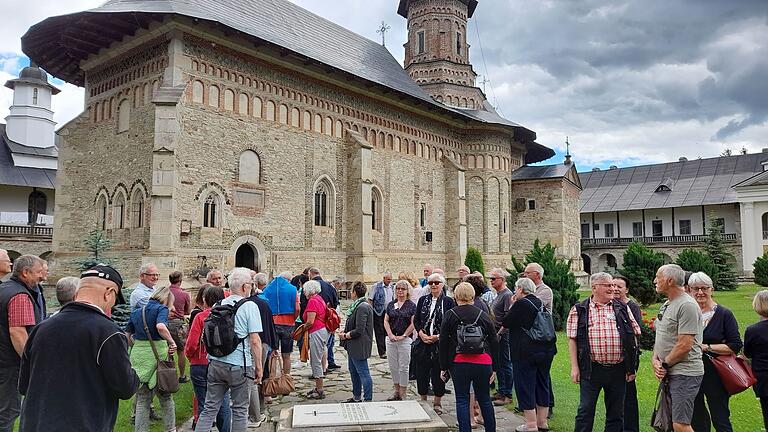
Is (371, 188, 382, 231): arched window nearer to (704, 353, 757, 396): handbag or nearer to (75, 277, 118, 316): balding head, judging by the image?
(704, 353, 757, 396): handbag

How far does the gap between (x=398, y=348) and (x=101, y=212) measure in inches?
532

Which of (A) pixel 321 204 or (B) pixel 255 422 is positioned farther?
(A) pixel 321 204

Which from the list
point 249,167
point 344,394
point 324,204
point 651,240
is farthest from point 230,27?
point 651,240

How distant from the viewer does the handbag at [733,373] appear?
4.34 meters

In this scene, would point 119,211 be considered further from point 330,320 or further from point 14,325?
point 14,325

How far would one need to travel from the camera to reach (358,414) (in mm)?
5180

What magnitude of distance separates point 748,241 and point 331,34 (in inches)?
1162

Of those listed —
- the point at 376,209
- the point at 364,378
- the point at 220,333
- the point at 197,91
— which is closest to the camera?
the point at 220,333

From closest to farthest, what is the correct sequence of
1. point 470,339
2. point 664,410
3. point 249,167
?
point 664,410
point 470,339
point 249,167

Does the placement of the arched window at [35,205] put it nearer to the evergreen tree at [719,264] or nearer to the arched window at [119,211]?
the arched window at [119,211]

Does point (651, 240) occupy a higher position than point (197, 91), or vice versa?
point (197, 91)

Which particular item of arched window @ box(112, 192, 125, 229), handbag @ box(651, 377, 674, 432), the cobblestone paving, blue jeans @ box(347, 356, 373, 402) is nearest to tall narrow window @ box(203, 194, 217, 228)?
arched window @ box(112, 192, 125, 229)

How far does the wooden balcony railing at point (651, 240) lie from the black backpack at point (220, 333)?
36.7m

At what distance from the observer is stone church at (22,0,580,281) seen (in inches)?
570
